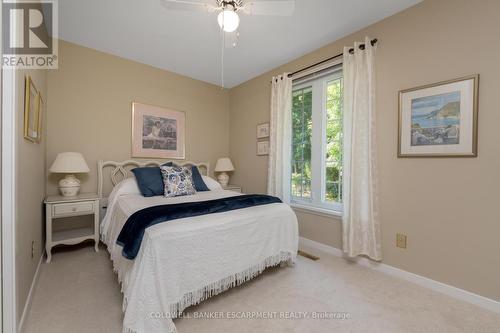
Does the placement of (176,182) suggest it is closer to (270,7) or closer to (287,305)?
(287,305)

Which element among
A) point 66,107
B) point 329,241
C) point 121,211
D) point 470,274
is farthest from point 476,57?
point 66,107

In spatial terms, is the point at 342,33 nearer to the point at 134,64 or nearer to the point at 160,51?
the point at 160,51

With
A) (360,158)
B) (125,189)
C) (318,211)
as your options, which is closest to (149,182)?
(125,189)

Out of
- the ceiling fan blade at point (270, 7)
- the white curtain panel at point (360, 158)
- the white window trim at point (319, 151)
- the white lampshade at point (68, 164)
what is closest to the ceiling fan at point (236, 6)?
the ceiling fan blade at point (270, 7)

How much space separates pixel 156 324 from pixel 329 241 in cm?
209

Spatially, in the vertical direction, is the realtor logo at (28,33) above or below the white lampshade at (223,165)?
above

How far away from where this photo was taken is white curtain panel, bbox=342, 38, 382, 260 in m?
2.28

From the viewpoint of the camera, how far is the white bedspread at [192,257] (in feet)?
4.36

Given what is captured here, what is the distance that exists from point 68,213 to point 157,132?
1.58m

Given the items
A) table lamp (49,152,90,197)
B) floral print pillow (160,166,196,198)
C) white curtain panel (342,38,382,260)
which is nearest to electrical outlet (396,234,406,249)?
white curtain panel (342,38,382,260)

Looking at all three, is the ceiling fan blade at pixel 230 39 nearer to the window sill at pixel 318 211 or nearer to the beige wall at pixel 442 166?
the beige wall at pixel 442 166

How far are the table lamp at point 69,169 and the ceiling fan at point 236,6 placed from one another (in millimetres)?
1941

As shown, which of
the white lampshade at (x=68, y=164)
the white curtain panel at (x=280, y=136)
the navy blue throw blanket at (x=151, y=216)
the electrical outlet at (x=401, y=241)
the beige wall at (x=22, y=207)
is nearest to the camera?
the beige wall at (x=22, y=207)

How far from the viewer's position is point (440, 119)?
6.25 feet
